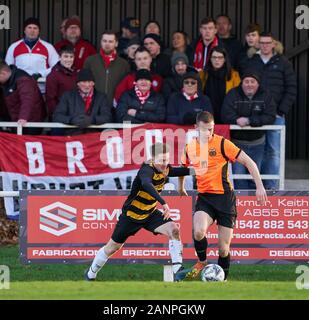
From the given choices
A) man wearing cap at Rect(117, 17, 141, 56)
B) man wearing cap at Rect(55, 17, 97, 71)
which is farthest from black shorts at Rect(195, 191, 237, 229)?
man wearing cap at Rect(117, 17, 141, 56)

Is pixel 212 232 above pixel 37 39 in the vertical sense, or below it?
below

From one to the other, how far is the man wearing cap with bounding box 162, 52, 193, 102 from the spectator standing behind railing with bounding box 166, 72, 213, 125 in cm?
28

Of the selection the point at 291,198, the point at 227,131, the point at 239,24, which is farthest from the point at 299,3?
the point at 291,198

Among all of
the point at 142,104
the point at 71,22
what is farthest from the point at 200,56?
the point at 71,22

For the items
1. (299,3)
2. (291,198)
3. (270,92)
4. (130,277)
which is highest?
(299,3)

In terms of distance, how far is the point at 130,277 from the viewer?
16.3m

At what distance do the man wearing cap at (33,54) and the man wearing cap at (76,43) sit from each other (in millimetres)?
390

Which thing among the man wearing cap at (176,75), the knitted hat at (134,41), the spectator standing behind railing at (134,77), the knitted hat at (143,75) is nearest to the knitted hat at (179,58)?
the man wearing cap at (176,75)

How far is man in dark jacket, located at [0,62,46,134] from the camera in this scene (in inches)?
713

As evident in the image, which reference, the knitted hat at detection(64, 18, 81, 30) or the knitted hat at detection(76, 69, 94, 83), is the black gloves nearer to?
the knitted hat at detection(76, 69, 94, 83)

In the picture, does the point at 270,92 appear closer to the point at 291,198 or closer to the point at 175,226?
the point at 291,198

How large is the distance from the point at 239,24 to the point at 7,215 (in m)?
5.78

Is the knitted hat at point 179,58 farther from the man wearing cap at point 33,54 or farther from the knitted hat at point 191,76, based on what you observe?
the man wearing cap at point 33,54

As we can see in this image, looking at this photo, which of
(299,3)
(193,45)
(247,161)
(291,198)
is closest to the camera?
(247,161)
